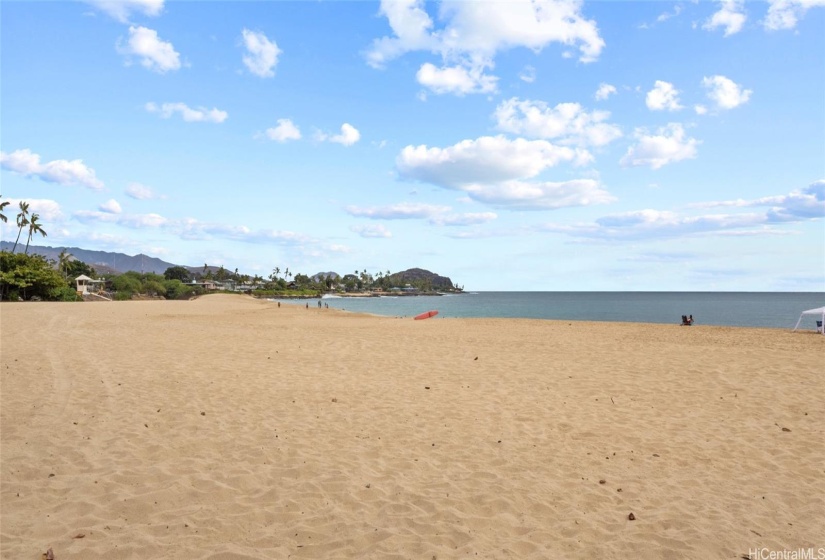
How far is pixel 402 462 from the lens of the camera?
5.89 meters

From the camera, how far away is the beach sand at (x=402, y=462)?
4.19 metres

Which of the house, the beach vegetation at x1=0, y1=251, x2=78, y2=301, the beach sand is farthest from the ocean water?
the house

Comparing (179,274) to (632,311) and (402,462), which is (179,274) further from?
(402,462)

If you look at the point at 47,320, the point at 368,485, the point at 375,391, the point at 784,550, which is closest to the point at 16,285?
the point at 47,320

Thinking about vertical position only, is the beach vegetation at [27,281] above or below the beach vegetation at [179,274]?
below

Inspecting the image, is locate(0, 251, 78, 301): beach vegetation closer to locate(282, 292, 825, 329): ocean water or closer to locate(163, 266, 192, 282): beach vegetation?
locate(282, 292, 825, 329): ocean water

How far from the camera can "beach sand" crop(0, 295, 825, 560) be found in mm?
4188

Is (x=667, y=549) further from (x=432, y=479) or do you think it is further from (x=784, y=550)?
(x=432, y=479)

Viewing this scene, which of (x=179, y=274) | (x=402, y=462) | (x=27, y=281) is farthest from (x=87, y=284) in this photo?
(x=402, y=462)

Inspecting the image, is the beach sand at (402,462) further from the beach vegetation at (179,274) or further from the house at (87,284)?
the beach vegetation at (179,274)

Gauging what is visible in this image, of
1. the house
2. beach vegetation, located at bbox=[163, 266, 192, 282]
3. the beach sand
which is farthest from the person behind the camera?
beach vegetation, located at bbox=[163, 266, 192, 282]

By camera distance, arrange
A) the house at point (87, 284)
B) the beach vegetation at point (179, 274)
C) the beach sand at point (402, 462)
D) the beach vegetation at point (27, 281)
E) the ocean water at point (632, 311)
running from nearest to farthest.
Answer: the beach sand at point (402, 462)
the beach vegetation at point (27, 281)
the ocean water at point (632, 311)
the house at point (87, 284)
the beach vegetation at point (179, 274)

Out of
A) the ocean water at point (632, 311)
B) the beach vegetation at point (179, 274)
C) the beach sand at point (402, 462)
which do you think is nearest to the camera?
the beach sand at point (402, 462)

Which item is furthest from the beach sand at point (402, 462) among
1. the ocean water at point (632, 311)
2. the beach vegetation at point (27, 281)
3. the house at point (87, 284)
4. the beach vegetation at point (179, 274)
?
the beach vegetation at point (179, 274)
